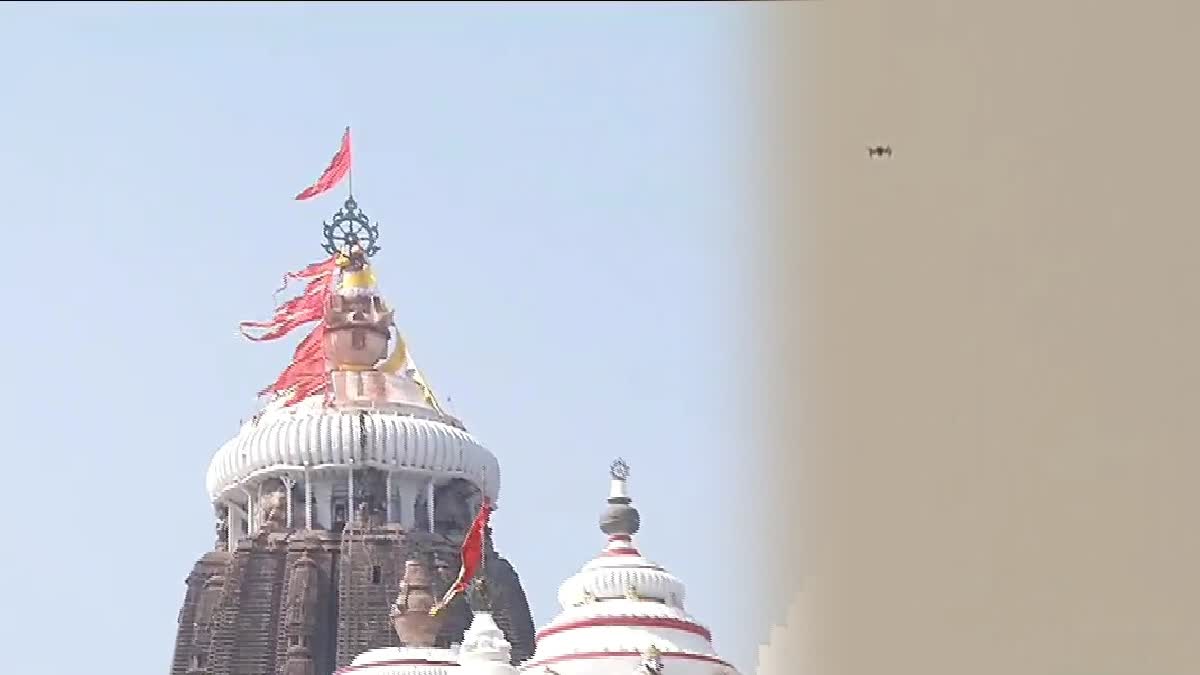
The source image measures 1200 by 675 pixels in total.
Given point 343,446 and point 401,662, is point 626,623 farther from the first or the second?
point 343,446

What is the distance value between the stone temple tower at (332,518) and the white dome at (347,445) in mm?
36

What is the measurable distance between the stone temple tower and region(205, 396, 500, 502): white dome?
36 mm

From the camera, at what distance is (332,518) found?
50.0 m

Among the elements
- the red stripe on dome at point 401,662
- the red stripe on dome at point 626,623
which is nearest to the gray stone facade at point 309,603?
the red stripe on dome at point 401,662

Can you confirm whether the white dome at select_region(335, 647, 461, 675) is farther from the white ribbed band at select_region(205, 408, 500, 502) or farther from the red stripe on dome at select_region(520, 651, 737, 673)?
the white ribbed band at select_region(205, 408, 500, 502)

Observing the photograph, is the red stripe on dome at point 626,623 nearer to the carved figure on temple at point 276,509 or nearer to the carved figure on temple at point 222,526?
the carved figure on temple at point 276,509

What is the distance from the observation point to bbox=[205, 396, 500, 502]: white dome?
49062mm

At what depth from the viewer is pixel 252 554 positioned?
4909 centimetres

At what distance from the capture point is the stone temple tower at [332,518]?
48062 millimetres

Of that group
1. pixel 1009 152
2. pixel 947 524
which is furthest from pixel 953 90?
pixel 947 524

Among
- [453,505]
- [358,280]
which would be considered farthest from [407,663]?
[358,280]

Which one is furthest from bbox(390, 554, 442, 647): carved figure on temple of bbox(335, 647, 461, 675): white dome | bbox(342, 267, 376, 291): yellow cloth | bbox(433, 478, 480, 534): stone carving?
bbox(342, 267, 376, 291): yellow cloth

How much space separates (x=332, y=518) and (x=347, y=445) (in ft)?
6.34

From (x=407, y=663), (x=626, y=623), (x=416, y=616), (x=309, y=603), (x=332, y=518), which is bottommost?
(x=626, y=623)
